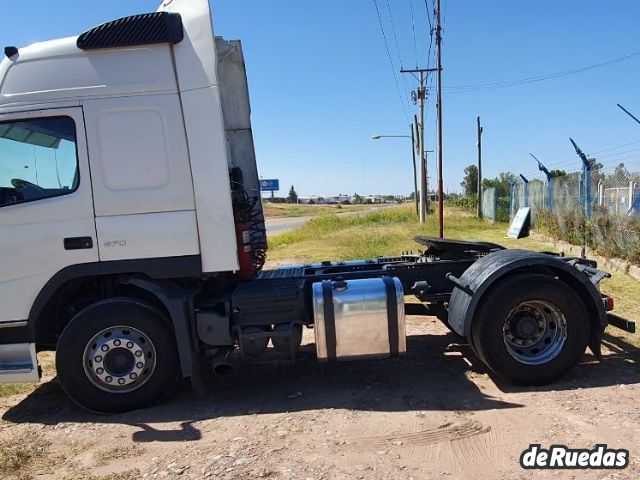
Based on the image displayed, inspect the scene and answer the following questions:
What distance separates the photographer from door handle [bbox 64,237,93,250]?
4.74 meters

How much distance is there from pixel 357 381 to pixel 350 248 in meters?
13.4

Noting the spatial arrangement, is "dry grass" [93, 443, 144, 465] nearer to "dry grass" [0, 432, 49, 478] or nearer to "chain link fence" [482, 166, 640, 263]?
"dry grass" [0, 432, 49, 478]

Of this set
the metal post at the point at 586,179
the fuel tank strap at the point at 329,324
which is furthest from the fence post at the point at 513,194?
the fuel tank strap at the point at 329,324

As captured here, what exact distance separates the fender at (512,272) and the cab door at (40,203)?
11.3 ft

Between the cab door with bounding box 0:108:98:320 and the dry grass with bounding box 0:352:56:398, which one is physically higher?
the cab door with bounding box 0:108:98:320

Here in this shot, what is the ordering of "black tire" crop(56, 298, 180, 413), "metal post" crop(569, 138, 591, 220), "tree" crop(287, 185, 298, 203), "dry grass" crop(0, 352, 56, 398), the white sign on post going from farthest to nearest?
"tree" crop(287, 185, 298, 203), the white sign on post, "metal post" crop(569, 138, 591, 220), "dry grass" crop(0, 352, 56, 398), "black tire" crop(56, 298, 180, 413)

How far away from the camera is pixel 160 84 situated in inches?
186

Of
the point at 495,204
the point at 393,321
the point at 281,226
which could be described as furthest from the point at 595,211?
the point at 281,226

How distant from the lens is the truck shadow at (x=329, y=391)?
4.69 meters

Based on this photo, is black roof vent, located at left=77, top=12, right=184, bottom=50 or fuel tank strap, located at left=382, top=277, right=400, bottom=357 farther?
fuel tank strap, located at left=382, top=277, right=400, bottom=357

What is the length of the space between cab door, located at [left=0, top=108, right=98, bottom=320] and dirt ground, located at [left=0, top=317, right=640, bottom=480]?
Answer: 1357mm

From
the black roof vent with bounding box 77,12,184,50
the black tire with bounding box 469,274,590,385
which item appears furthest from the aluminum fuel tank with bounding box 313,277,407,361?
the black roof vent with bounding box 77,12,184,50

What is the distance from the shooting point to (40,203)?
4.71 meters

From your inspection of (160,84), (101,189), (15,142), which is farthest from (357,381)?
(15,142)
